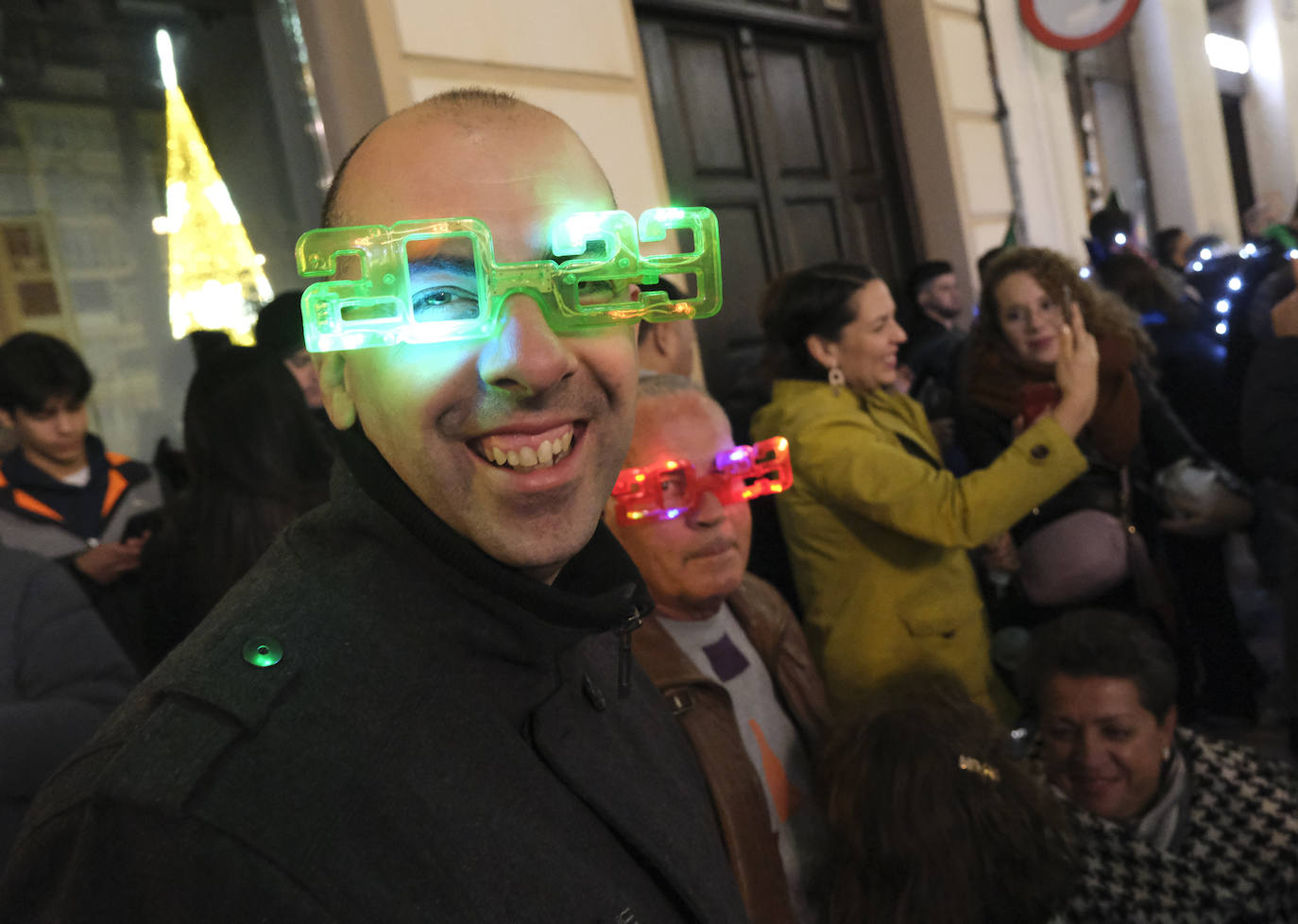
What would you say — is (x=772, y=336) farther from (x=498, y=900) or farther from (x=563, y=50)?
(x=498, y=900)

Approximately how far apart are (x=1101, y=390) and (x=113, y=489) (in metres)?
2.90

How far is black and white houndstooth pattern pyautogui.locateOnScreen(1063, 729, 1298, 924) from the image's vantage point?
6.10 ft

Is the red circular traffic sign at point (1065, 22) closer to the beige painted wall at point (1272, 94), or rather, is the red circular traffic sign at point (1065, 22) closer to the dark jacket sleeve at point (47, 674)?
the dark jacket sleeve at point (47, 674)

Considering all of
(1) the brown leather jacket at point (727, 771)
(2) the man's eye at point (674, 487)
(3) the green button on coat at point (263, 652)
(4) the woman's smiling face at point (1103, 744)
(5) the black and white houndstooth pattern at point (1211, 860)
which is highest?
(3) the green button on coat at point (263, 652)

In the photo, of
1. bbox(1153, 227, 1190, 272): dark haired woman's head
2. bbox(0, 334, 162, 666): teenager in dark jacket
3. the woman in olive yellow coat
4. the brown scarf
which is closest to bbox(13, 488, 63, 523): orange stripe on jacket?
bbox(0, 334, 162, 666): teenager in dark jacket

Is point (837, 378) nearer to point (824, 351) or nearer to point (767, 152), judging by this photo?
point (824, 351)

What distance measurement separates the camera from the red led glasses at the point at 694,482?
1675 mm

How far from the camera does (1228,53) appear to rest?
37.7ft

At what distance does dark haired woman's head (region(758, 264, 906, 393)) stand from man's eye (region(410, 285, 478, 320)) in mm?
1755

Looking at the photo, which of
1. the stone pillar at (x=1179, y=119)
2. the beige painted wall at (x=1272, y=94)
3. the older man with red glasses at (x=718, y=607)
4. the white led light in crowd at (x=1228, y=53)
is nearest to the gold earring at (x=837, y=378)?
the older man with red glasses at (x=718, y=607)

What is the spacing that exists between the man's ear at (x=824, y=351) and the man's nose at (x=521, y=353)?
67.4 inches

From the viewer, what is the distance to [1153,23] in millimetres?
8711

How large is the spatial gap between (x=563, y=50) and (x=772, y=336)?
1319mm

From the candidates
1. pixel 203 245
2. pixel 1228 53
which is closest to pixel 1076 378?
pixel 203 245
